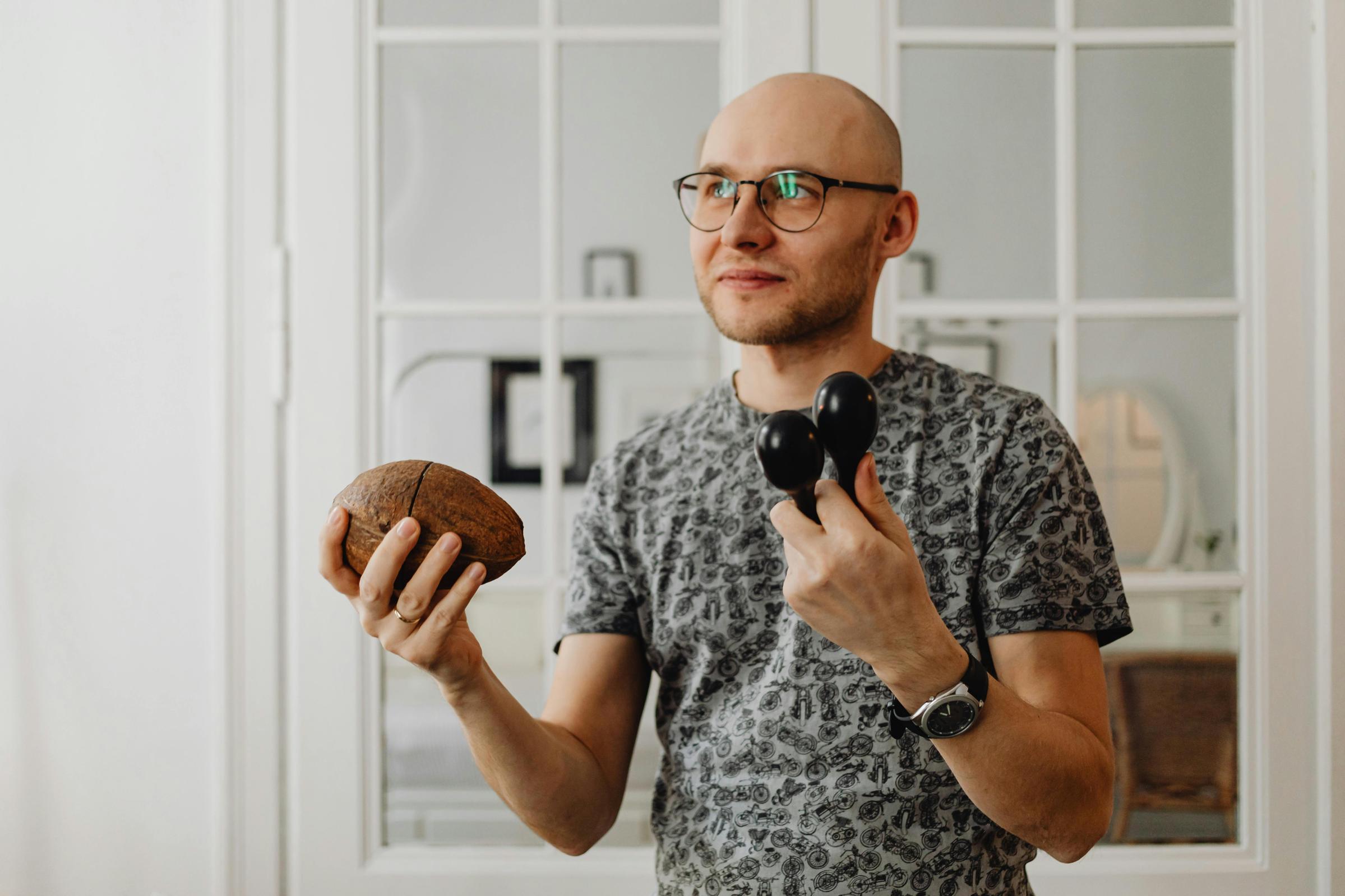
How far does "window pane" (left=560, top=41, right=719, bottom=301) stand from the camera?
1.70m

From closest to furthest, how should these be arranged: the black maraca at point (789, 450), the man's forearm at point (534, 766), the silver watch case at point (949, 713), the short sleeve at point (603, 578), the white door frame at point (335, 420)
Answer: the black maraca at point (789, 450) → the silver watch case at point (949, 713) → the man's forearm at point (534, 766) → the short sleeve at point (603, 578) → the white door frame at point (335, 420)

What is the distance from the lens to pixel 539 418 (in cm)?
171

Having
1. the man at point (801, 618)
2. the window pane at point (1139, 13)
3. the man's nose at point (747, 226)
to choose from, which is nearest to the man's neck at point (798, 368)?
the man at point (801, 618)

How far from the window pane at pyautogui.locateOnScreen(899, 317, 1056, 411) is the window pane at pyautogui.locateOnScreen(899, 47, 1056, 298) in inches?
2.0

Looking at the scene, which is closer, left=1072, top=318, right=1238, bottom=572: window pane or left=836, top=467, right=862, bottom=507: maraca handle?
left=836, top=467, right=862, bottom=507: maraca handle

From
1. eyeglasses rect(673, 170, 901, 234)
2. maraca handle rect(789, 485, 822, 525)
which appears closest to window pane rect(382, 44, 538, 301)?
eyeglasses rect(673, 170, 901, 234)

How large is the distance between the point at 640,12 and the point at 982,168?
2.18ft

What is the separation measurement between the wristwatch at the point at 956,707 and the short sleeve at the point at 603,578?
1.48 ft

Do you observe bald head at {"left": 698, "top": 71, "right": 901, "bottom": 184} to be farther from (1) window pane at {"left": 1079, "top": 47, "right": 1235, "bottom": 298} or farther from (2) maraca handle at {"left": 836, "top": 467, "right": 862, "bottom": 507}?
(1) window pane at {"left": 1079, "top": 47, "right": 1235, "bottom": 298}

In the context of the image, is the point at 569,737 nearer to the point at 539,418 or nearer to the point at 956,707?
the point at 956,707

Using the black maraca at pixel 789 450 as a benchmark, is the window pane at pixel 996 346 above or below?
above

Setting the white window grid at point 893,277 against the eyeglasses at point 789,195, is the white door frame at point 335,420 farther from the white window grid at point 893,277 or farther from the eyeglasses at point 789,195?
the eyeglasses at point 789,195

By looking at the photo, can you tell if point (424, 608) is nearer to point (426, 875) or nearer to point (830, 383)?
point (830, 383)

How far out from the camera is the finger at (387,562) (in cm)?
80
